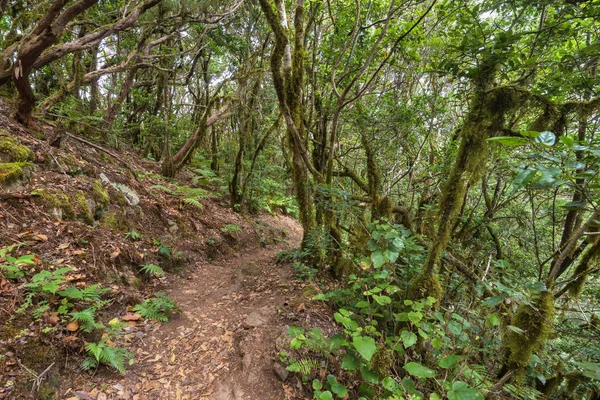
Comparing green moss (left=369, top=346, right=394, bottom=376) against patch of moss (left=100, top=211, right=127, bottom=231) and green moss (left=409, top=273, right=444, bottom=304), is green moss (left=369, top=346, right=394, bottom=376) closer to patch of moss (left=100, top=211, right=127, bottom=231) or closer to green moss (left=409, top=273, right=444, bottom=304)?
green moss (left=409, top=273, right=444, bottom=304)

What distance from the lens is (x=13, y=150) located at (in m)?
4.74

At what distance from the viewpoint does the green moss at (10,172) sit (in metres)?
4.18

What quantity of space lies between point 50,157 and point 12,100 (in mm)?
2848

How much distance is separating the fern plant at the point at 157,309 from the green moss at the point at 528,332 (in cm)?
430

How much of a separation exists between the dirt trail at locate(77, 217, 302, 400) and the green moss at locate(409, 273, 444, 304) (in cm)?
185

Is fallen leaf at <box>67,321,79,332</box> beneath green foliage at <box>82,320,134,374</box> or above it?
above

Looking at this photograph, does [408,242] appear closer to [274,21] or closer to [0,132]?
[274,21]

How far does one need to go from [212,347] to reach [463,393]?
3.05m

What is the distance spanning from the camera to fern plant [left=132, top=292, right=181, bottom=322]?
3.98 m

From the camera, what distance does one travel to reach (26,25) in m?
7.12

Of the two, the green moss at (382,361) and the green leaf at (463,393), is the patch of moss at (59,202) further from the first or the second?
the green leaf at (463,393)

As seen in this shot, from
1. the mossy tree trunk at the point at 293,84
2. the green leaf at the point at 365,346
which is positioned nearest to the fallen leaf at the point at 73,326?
the green leaf at the point at 365,346

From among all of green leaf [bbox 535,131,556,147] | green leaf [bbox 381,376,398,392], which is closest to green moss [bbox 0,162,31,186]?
green leaf [bbox 381,376,398,392]

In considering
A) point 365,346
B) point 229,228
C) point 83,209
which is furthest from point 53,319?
point 229,228
